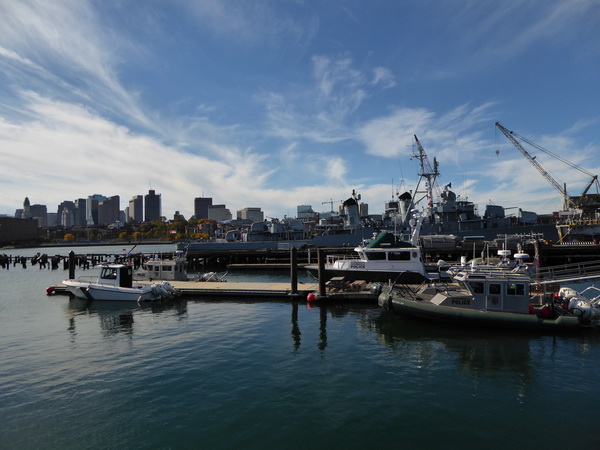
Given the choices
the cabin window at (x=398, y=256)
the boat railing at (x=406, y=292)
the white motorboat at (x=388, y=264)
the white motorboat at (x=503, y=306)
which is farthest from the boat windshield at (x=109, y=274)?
the cabin window at (x=398, y=256)

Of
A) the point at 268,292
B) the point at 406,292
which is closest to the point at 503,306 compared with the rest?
the point at 406,292

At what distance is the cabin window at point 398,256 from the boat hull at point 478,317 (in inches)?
386

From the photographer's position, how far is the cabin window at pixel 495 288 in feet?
62.3

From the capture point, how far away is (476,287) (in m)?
19.4

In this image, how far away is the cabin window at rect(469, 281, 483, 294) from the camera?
19344 mm

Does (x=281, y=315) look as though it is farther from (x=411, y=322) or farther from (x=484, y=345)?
(x=484, y=345)

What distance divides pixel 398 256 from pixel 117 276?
24704 mm

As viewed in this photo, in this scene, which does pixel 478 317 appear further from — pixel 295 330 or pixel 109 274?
pixel 109 274

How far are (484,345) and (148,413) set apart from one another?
49.1ft

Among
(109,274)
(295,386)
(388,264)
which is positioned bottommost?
(295,386)

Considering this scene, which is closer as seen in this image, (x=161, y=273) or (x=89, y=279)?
(x=89, y=279)

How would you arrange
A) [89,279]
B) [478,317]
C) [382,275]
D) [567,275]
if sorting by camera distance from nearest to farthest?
[478,317] → [567,275] → [89,279] → [382,275]

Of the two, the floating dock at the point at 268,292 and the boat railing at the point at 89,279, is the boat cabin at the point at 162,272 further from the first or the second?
the boat railing at the point at 89,279

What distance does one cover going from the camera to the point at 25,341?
1848cm
